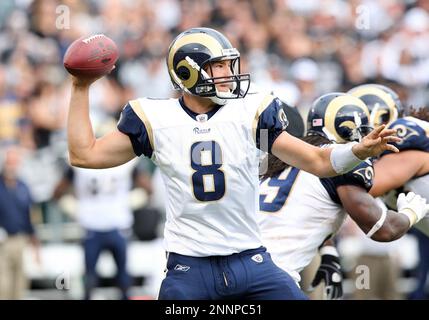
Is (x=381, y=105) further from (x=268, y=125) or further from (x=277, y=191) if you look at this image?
(x=268, y=125)

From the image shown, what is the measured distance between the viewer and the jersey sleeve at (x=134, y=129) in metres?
5.04

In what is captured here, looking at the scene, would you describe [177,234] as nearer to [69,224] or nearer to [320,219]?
[320,219]

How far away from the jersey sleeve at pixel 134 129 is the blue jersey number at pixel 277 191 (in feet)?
3.47

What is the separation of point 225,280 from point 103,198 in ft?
20.2

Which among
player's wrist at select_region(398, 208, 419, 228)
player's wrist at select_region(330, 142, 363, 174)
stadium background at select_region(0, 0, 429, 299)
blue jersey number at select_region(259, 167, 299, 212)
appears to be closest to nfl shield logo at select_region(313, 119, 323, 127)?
blue jersey number at select_region(259, 167, 299, 212)

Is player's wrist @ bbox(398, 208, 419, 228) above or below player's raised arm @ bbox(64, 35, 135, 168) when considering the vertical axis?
below

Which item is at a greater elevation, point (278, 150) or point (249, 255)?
point (278, 150)

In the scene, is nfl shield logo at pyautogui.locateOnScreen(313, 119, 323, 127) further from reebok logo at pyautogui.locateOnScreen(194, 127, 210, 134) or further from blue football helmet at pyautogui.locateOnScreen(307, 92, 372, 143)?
reebok logo at pyautogui.locateOnScreen(194, 127, 210, 134)

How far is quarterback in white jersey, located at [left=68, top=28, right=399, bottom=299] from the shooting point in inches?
196

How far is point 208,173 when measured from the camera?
499 centimetres

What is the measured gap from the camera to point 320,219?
5859 mm

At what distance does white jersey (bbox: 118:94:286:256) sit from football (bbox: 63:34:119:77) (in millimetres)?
235
